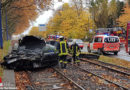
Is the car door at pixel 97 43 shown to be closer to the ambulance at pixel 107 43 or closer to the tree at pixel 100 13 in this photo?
the ambulance at pixel 107 43

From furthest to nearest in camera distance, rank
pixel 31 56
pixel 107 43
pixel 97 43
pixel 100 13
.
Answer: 1. pixel 100 13
2. pixel 97 43
3. pixel 107 43
4. pixel 31 56

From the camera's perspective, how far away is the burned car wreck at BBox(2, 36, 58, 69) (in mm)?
9911

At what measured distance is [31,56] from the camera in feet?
33.4

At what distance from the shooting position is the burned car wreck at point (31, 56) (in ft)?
32.5

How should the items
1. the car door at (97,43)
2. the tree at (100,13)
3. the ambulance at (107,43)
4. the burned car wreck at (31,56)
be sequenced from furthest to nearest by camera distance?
the tree at (100,13) → the car door at (97,43) → the ambulance at (107,43) → the burned car wreck at (31,56)

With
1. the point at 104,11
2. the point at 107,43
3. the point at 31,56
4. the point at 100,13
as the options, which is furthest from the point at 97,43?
the point at 104,11

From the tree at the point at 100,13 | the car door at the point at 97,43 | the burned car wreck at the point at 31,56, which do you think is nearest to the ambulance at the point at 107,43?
the car door at the point at 97,43

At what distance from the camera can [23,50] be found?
11.3 m

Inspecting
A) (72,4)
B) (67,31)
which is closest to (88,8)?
(72,4)

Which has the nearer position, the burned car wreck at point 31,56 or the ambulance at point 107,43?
the burned car wreck at point 31,56

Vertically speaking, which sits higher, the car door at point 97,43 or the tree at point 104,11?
the tree at point 104,11

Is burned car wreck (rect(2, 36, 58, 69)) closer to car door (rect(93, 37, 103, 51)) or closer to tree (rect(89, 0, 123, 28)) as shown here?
car door (rect(93, 37, 103, 51))

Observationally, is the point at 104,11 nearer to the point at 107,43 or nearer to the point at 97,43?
the point at 97,43

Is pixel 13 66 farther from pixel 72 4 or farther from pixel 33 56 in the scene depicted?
pixel 72 4
